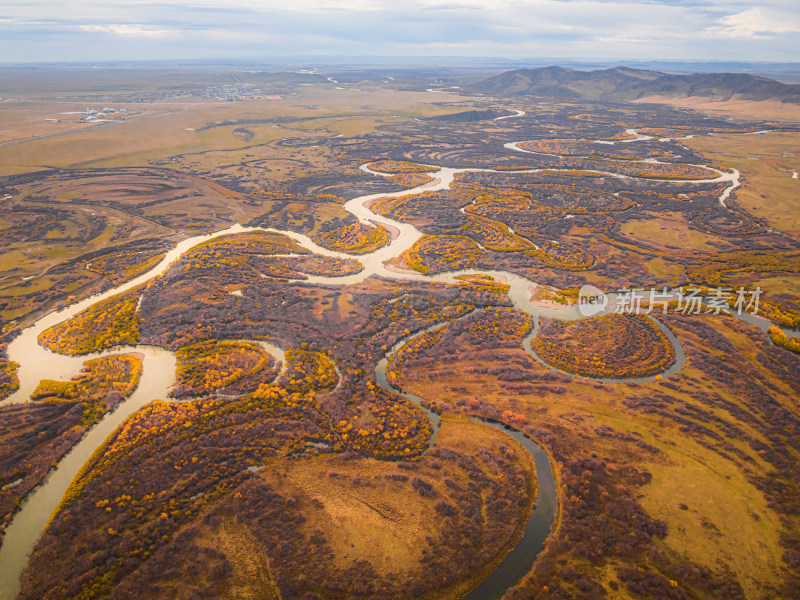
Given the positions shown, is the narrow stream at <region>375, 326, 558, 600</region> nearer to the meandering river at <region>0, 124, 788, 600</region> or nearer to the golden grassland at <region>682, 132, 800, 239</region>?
the meandering river at <region>0, 124, 788, 600</region>

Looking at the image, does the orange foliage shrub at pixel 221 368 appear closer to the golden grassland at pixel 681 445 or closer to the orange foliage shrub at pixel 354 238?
the golden grassland at pixel 681 445

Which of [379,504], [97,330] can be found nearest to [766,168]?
[379,504]

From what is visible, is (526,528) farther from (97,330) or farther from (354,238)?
(354,238)

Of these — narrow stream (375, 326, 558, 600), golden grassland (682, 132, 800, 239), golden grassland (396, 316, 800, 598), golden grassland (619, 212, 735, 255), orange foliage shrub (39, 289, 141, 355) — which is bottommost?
narrow stream (375, 326, 558, 600)

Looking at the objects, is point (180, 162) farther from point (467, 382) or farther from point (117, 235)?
point (467, 382)

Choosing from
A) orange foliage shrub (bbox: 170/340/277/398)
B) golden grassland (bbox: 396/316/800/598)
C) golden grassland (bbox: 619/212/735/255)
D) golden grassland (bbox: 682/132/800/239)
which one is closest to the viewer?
golden grassland (bbox: 396/316/800/598)

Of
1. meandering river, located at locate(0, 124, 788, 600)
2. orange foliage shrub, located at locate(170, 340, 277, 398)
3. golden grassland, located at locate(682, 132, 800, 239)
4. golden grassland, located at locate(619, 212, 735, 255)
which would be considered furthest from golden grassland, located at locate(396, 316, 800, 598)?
golden grassland, located at locate(682, 132, 800, 239)

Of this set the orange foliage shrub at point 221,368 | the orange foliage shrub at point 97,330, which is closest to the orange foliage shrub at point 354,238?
the orange foliage shrub at point 221,368

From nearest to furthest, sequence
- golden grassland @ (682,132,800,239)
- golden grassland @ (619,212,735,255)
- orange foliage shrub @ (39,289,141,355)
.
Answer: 1. orange foliage shrub @ (39,289,141,355)
2. golden grassland @ (619,212,735,255)
3. golden grassland @ (682,132,800,239)

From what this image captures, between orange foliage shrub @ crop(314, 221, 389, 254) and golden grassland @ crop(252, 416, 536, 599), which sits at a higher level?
orange foliage shrub @ crop(314, 221, 389, 254)
